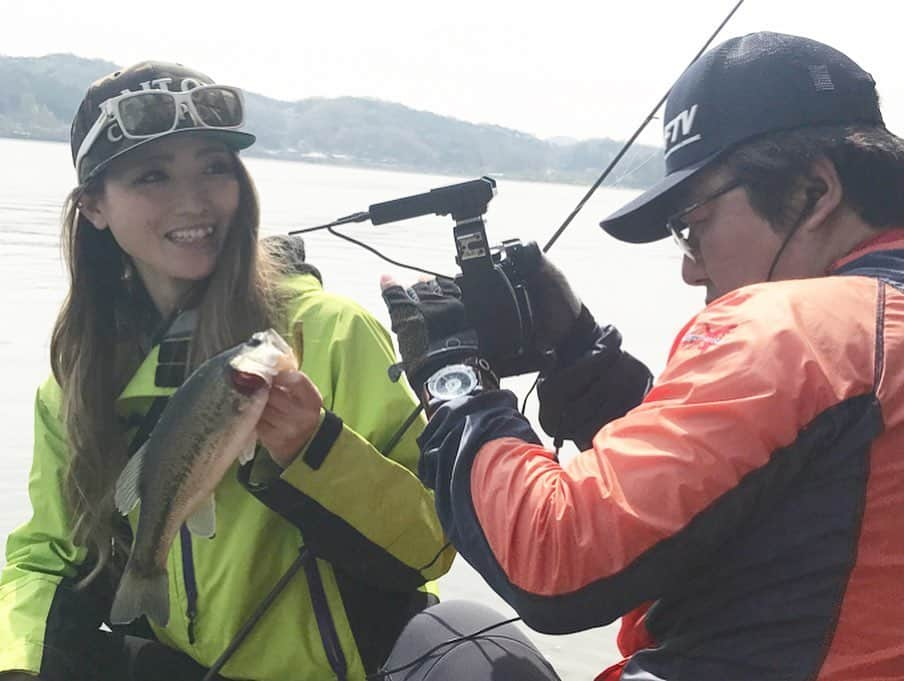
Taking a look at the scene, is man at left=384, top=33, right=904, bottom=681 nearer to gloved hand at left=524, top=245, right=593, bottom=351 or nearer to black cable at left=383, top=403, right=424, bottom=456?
gloved hand at left=524, top=245, right=593, bottom=351

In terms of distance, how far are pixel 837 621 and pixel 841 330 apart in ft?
1.64

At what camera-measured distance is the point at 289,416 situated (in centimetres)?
254

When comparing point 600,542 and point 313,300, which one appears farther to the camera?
point 313,300

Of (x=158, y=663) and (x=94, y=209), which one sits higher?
(x=94, y=209)

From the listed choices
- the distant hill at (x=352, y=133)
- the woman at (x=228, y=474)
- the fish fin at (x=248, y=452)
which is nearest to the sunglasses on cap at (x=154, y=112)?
the woman at (x=228, y=474)

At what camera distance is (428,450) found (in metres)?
2.05

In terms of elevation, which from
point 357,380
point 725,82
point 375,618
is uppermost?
point 725,82

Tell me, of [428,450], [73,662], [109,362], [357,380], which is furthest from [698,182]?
[73,662]

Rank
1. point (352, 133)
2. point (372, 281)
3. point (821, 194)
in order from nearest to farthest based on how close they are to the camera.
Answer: point (821, 194), point (372, 281), point (352, 133)

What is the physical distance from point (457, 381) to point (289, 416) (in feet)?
1.93

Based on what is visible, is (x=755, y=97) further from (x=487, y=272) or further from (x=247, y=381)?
(x=247, y=381)

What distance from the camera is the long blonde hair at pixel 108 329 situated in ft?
10.2

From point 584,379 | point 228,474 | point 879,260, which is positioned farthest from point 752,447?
point 228,474

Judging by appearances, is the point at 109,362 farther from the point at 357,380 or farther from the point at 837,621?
the point at 837,621
